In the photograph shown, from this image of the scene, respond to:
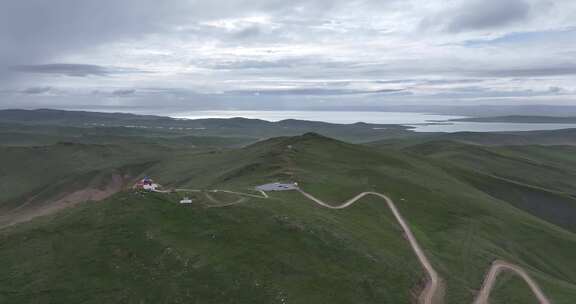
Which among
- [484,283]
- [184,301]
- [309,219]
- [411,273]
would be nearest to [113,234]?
[184,301]

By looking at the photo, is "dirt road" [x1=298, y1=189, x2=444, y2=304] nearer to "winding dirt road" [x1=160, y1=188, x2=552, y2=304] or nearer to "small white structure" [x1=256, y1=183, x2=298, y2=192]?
"winding dirt road" [x1=160, y1=188, x2=552, y2=304]

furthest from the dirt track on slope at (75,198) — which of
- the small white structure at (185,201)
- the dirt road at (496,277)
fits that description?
the dirt road at (496,277)

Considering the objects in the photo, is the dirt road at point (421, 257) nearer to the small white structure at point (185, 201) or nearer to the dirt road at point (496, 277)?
the dirt road at point (496, 277)

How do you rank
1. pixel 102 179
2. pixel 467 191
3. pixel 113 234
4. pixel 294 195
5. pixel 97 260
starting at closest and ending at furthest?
pixel 97 260 < pixel 113 234 < pixel 294 195 < pixel 467 191 < pixel 102 179

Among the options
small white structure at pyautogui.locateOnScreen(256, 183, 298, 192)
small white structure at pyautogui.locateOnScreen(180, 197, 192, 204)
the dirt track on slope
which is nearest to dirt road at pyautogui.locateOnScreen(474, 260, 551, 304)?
small white structure at pyautogui.locateOnScreen(256, 183, 298, 192)

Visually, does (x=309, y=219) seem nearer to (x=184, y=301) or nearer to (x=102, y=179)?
(x=184, y=301)

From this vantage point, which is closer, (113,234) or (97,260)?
(97,260)

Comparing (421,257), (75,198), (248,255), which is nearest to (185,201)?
(248,255)

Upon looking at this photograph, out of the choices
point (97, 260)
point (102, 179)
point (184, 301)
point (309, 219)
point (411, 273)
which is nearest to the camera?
point (184, 301)

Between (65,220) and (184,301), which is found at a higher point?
(65,220)
